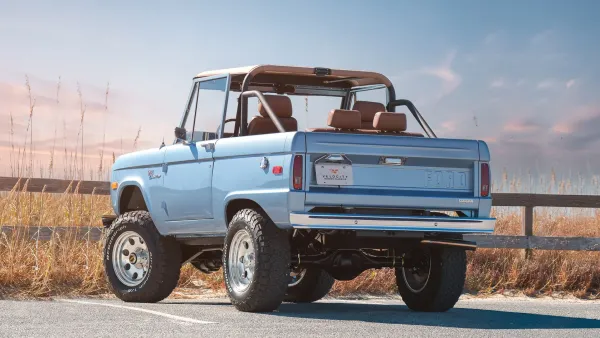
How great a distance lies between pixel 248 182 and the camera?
9.59 metres

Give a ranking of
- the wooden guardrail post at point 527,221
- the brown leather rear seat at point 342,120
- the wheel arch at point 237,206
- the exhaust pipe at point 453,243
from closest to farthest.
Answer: the exhaust pipe at point 453,243
the wheel arch at point 237,206
the brown leather rear seat at point 342,120
the wooden guardrail post at point 527,221

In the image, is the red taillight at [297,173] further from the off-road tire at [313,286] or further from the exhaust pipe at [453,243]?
the off-road tire at [313,286]

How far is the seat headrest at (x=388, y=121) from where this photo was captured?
1021cm

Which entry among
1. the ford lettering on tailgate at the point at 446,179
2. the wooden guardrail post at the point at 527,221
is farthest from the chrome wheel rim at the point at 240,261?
the wooden guardrail post at the point at 527,221

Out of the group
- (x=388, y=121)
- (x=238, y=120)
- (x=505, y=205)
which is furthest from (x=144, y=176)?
(x=505, y=205)

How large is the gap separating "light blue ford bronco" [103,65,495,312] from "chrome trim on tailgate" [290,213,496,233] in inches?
0.5

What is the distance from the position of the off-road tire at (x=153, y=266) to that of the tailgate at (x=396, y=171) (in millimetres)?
2971

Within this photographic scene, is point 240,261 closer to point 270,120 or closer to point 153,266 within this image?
point 270,120

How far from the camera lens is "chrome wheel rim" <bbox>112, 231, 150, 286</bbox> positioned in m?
11.8

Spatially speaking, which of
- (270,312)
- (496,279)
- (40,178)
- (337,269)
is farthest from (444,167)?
(40,178)

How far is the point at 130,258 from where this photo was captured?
11898mm

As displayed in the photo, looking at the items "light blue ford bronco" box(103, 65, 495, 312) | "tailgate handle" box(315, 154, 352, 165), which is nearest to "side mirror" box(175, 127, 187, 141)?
"light blue ford bronco" box(103, 65, 495, 312)

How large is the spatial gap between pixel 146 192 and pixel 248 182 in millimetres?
2400

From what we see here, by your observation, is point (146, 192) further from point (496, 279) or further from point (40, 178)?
point (496, 279)
